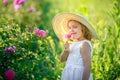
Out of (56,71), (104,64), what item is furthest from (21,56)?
(104,64)

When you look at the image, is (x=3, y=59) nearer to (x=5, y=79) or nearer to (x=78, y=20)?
(x=5, y=79)

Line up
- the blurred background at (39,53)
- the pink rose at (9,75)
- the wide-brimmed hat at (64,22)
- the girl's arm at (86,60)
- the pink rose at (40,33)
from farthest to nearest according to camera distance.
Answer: the pink rose at (40,33) → the blurred background at (39,53) → the pink rose at (9,75) → the wide-brimmed hat at (64,22) → the girl's arm at (86,60)

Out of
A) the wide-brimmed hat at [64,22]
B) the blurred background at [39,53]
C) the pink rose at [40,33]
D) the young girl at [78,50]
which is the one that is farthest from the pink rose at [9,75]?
the pink rose at [40,33]

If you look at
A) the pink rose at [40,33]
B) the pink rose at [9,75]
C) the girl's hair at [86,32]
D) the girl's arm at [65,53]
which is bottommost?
the pink rose at [9,75]

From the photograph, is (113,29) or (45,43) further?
(113,29)

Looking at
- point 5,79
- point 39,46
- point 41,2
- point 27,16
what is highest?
point 41,2

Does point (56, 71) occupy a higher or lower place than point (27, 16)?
lower

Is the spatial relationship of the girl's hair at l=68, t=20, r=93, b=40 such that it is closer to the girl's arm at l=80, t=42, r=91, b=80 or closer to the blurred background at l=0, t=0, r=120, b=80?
the girl's arm at l=80, t=42, r=91, b=80

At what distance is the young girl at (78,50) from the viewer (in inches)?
243

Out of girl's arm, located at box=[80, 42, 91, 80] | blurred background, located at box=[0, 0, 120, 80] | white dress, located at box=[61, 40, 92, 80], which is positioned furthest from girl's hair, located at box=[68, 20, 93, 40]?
blurred background, located at box=[0, 0, 120, 80]

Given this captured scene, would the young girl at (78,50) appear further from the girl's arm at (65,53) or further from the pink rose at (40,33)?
the pink rose at (40,33)

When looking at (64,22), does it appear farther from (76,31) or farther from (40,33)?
(40,33)

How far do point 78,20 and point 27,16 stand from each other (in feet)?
20.2

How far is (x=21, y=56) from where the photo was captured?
22.6 feet
